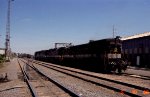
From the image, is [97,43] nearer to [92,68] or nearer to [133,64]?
[92,68]

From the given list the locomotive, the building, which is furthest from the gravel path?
the building

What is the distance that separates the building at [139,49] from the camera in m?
39.1

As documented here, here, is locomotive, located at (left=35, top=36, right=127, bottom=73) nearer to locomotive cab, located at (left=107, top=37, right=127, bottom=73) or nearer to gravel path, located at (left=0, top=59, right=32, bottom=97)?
locomotive cab, located at (left=107, top=37, right=127, bottom=73)

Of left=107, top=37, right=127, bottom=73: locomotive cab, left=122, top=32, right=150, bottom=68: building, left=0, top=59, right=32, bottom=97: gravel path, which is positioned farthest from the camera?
left=122, top=32, right=150, bottom=68: building

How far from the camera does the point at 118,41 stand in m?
24.8

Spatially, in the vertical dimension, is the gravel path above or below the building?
below

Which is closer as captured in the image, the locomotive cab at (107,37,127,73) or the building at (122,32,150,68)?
the locomotive cab at (107,37,127,73)

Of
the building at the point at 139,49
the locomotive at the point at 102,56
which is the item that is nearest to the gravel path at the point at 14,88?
the locomotive at the point at 102,56

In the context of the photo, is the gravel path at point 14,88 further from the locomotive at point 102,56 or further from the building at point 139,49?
the building at point 139,49

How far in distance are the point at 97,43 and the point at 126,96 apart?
15.6 meters

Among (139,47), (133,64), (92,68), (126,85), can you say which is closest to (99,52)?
(92,68)

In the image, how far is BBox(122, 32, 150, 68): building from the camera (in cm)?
3912

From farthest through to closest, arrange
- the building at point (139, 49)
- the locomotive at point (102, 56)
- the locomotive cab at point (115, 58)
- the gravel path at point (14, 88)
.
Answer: the building at point (139, 49)
the locomotive at point (102, 56)
the locomotive cab at point (115, 58)
the gravel path at point (14, 88)

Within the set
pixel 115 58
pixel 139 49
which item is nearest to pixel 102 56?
pixel 115 58
